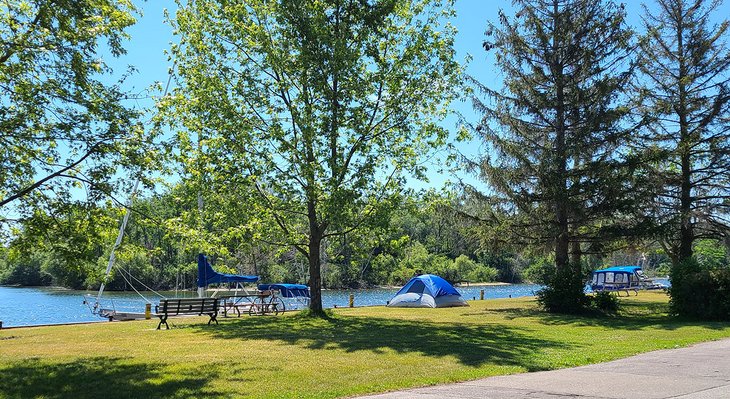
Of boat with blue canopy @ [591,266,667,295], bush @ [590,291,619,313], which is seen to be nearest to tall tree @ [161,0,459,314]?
bush @ [590,291,619,313]

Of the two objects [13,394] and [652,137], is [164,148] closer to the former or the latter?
[13,394]

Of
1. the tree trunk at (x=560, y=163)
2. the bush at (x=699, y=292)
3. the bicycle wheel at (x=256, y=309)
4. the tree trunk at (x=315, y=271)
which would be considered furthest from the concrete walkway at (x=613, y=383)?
the bicycle wheel at (x=256, y=309)

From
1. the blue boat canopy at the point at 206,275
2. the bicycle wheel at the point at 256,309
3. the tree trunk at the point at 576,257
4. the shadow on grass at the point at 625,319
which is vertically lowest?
the bicycle wheel at the point at 256,309

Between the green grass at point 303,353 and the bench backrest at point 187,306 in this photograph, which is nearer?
the green grass at point 303,353

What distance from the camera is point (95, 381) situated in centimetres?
899

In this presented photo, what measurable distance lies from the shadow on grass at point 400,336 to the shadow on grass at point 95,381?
4094mm

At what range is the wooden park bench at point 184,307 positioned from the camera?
17.7m

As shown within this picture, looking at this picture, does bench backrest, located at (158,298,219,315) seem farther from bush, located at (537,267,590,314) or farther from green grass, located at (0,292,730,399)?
bush, located at (537,267,590,314)

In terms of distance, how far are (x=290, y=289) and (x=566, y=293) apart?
1309 centimetres

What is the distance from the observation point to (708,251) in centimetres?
9100

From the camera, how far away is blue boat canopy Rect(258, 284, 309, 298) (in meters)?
27.6

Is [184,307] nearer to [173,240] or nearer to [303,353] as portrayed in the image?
[173,240]

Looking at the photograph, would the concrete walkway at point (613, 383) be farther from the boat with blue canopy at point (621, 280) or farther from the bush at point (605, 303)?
the boat with blue canopy at point (621, 280)

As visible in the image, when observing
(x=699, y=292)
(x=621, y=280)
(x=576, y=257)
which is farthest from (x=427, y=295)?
(x=621, y=280)
